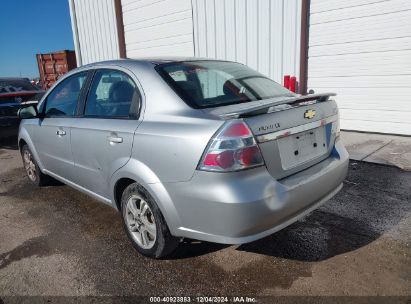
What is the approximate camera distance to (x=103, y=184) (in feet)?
10.1

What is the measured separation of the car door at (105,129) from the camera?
8.97 ft

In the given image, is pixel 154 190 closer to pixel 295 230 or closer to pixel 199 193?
pixel 199 193

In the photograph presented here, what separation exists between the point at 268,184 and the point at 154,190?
809mm

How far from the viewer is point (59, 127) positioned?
11.8ft

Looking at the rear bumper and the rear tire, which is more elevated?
the rear bumper

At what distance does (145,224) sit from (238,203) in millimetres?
979

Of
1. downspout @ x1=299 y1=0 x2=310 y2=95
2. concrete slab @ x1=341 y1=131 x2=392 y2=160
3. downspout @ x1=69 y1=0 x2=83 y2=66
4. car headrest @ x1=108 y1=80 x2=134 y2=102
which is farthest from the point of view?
downspout @ x1=69 y1=0 x2=83 y2=66

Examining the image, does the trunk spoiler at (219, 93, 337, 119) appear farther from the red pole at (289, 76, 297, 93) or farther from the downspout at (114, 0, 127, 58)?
the downspout at (114, 0, 127, 58)

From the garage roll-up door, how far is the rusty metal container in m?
12.0

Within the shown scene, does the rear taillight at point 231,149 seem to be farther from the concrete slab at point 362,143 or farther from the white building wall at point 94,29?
the white building wall at point 94,29

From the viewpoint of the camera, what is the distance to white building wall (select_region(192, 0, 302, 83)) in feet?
23.0

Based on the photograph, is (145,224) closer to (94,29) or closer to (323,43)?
(323,43)

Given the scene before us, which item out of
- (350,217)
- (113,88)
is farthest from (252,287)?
(113,88)

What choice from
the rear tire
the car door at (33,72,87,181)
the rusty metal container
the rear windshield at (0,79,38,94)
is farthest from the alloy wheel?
the rusty metal container
